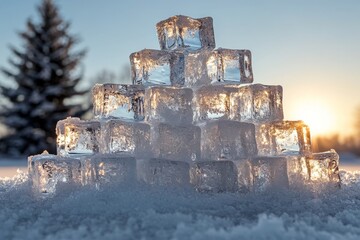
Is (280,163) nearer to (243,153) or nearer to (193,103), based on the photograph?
(243,153)

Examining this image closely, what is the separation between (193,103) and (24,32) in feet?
47.8

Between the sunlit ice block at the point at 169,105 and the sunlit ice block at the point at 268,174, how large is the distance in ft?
1.73

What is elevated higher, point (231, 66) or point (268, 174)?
point (231, 66)

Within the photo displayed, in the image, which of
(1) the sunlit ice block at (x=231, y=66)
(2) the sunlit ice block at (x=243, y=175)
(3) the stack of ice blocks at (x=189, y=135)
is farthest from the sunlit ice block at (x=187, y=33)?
(2) the sunlit ice block at (x=243, y=175)

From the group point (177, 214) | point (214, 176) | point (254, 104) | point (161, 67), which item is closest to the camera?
point (177, 214)

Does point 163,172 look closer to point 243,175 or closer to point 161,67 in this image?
point 243,175

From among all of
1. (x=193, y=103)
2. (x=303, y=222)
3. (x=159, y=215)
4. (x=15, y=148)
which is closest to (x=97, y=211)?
(x=159, y=215)

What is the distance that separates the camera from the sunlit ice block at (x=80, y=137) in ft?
9.94

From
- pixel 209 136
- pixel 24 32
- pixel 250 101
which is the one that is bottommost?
pixel 209 136

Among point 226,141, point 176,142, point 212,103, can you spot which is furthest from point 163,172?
point 212,103

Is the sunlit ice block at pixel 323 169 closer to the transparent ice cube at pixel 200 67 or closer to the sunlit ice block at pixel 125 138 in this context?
the transparent ice cube at pixel 200 67

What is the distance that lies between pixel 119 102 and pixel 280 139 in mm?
1075

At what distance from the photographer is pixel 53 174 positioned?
2932 mm

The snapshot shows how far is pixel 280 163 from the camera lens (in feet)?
9.84
